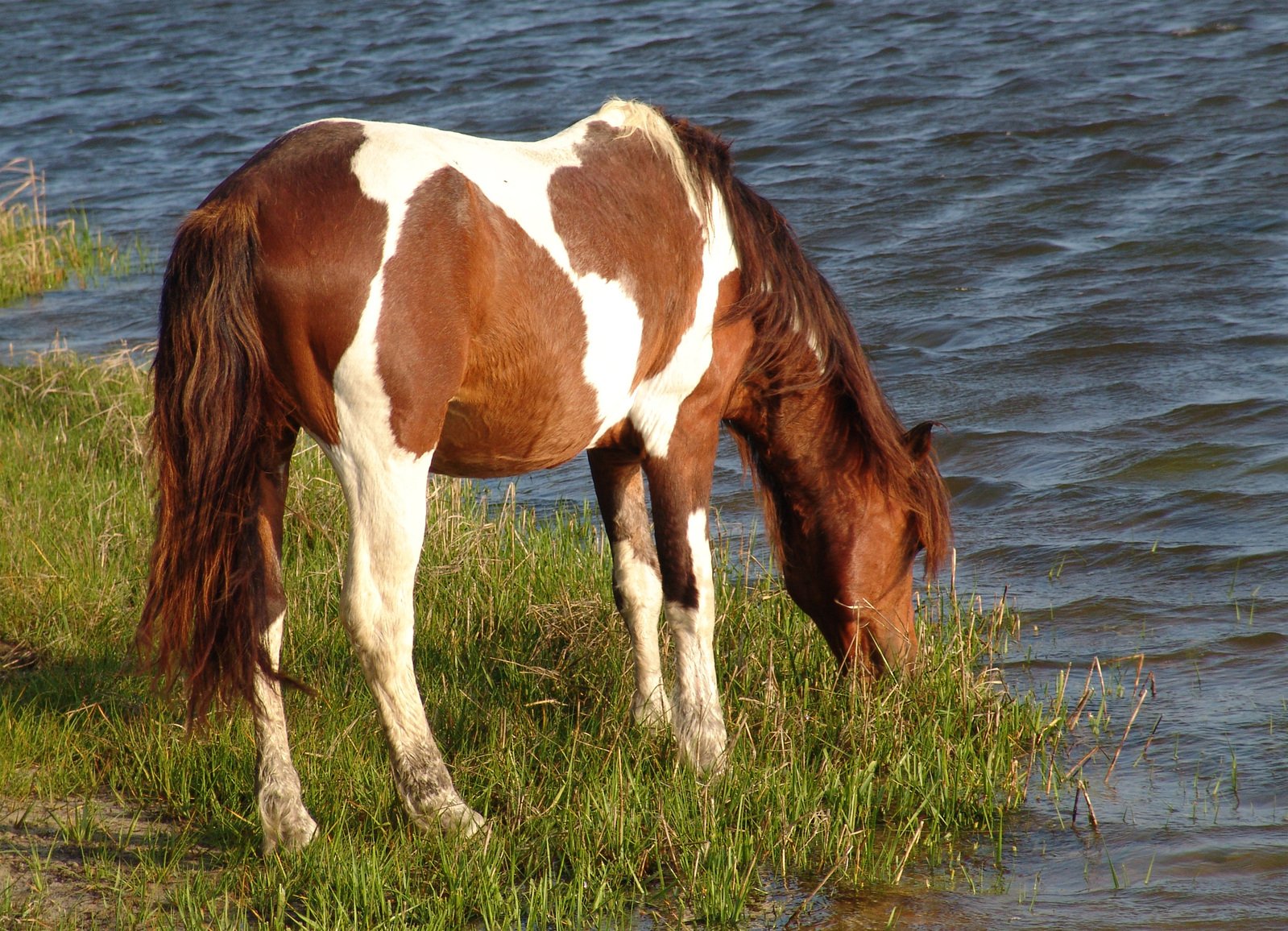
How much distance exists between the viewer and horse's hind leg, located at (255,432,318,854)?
3.40 m

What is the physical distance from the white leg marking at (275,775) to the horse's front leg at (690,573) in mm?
1093

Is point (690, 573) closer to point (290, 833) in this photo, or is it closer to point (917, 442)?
point (917, 442)

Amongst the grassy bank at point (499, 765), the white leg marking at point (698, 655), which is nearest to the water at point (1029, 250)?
the grassy bank at point (499, 765)

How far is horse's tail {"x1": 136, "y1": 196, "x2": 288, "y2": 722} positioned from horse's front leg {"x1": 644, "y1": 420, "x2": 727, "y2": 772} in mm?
1155

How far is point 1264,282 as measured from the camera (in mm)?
8570

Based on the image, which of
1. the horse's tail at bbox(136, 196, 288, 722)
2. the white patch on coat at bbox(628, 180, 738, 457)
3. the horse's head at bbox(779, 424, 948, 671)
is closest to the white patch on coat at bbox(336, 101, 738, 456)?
the white patch on coat at bbox(628, 180, 738, 457)

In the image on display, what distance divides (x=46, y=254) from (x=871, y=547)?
30.2ft

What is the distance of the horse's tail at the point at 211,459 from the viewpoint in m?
3.10

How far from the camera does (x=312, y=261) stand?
10.1 feet

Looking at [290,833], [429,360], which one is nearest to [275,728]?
[290,833]

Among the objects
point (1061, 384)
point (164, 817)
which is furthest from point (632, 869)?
point (1061, 384)

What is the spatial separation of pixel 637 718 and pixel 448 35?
17318 millimetres

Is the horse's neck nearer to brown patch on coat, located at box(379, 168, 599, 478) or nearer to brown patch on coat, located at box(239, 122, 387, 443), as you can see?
brown patch on coat, located at box(379, 168, 599, 478)

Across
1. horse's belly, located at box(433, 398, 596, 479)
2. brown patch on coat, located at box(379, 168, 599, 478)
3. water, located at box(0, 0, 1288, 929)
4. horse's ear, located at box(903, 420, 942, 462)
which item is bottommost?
water, located at box(0, 0, 1288, 929)
